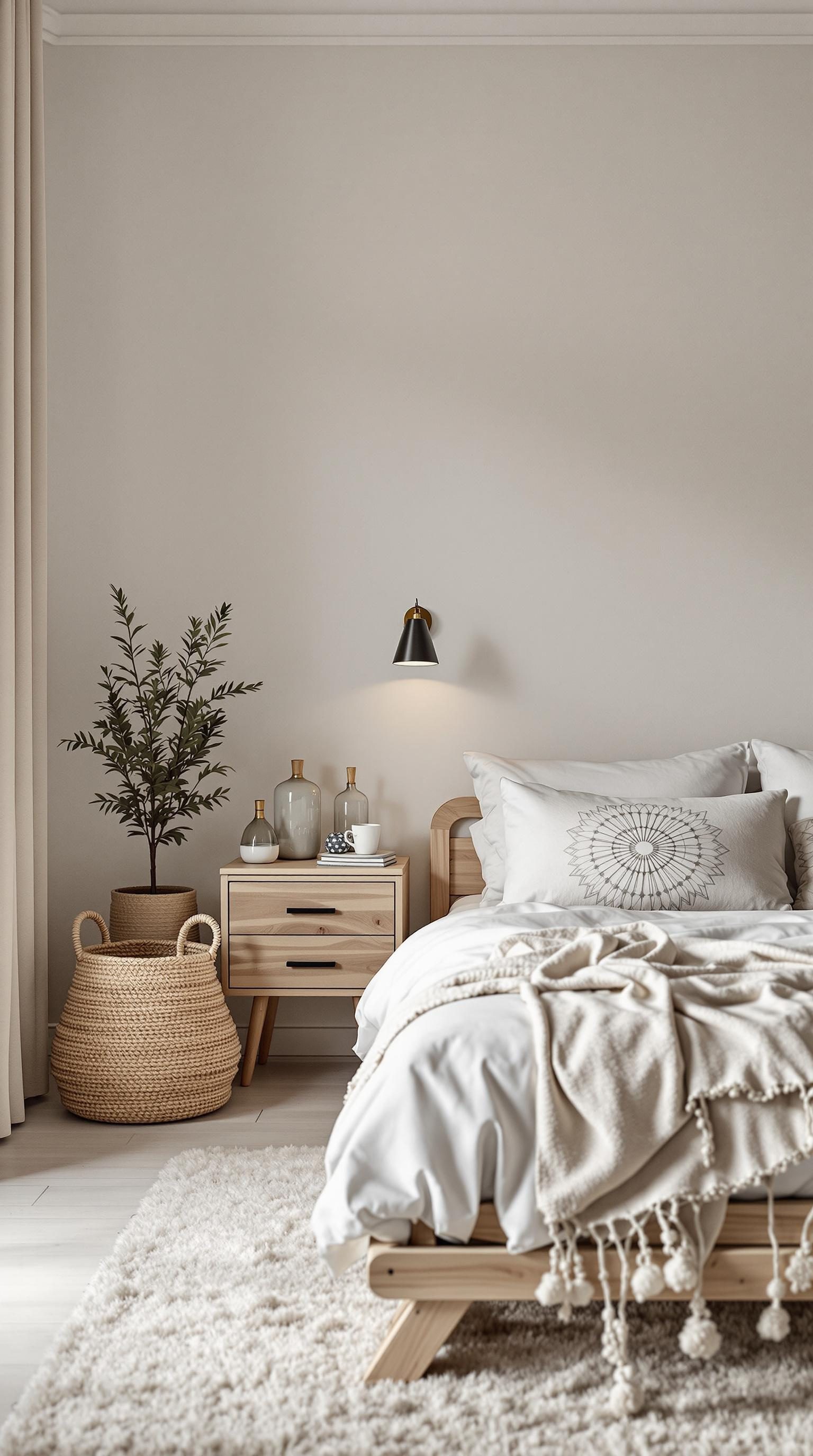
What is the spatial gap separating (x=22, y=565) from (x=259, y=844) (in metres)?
1.01

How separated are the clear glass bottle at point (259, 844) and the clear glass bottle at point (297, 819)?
0.04m

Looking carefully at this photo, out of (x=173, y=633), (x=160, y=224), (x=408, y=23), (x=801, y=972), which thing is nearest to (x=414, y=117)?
(x=408, y=23)

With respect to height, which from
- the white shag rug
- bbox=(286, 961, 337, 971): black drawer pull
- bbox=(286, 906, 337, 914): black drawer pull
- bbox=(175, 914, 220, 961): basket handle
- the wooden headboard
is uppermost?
the wooden headboard

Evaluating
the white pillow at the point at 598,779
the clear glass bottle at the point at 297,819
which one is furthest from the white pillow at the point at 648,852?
the clear glass bottle at the point at 297,819

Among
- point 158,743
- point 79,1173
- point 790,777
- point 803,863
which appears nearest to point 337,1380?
point 79,1173

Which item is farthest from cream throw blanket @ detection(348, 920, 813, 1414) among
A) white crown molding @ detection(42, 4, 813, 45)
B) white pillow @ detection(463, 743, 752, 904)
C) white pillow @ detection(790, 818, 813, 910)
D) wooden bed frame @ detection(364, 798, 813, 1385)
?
white crown molding @ detection(42, 4, 813, 45)

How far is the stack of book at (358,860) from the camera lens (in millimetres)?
3373

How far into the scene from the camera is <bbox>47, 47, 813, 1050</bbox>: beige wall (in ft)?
12.0

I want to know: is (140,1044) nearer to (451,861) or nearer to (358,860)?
(358,860)

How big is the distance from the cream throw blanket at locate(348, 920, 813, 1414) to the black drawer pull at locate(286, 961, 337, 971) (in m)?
1.58

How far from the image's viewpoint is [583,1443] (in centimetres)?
160

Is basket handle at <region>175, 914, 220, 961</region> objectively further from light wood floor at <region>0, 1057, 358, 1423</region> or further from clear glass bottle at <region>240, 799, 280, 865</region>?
light wood floor at <region>0, 1057, 358, 1423</region>

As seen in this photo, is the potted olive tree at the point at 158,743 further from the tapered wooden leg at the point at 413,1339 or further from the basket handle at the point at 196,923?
the tapered wooden leg at the point at 413,1339

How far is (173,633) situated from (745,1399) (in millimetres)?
2646
